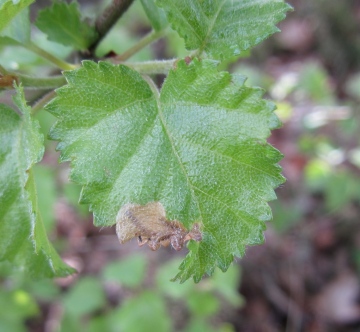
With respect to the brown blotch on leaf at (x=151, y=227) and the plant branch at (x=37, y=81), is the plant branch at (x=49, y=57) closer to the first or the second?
the plant branch at (x=37, y=81)

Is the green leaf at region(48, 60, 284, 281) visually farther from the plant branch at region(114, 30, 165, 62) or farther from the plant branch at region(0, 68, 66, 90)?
the plant branch at region(114, 30, 165, 62)

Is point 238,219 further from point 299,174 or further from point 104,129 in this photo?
point 299,174

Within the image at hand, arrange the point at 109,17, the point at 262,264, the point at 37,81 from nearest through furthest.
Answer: the point at 37,81
the point at 109,17
the point at 262,264

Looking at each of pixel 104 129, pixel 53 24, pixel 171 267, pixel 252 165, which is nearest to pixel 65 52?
pixel 53 24

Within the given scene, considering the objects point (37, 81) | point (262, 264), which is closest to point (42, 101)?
point (37, 81)

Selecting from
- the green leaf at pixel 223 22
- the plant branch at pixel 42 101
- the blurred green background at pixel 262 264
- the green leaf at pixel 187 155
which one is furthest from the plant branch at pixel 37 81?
A: the blurred green background at pixel 262 264

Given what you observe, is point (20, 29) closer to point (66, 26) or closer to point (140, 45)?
point (66, 26)
